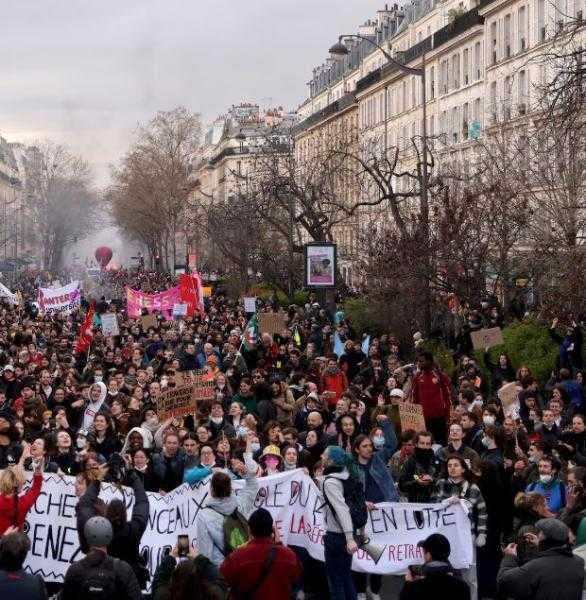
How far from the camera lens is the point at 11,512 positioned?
1216 cm

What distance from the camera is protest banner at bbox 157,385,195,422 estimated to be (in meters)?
18.3

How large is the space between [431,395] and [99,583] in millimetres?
11170

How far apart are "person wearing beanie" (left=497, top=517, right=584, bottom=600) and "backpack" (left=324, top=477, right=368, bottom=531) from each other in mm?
2714

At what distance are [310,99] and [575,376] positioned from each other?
301ft

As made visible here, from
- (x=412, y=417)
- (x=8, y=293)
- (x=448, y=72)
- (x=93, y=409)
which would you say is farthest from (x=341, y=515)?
(x=448, y=72)

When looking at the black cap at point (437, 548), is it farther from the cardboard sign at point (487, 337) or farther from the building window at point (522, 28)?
the building window at point (522, 28)

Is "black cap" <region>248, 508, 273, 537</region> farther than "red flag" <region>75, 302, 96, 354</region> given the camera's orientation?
No

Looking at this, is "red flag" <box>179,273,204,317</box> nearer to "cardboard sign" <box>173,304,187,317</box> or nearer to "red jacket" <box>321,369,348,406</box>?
"cardboard sign" <box>173,304,187,317</box>

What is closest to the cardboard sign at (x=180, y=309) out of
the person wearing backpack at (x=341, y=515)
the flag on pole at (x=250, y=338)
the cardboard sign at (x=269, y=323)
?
the cardboard sign at (x=269, y=323)

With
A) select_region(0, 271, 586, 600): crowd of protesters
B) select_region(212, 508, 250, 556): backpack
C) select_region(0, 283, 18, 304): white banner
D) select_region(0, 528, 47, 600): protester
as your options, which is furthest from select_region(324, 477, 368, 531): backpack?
select_region(0, 283, 18, 304): white banner

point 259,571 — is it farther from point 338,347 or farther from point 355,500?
point 338,347

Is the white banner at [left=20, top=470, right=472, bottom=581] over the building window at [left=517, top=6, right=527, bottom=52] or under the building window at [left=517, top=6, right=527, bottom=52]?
under

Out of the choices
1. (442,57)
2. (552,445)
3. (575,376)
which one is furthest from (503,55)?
(552,445)

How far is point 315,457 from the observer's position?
15.0m
